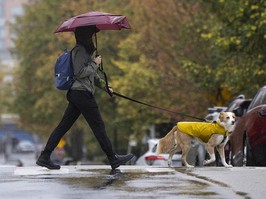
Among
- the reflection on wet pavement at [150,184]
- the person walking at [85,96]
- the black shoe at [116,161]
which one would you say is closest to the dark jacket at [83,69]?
the person walking at [85,96]

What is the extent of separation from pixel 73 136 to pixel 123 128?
20.0 m

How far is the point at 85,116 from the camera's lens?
44.0 ft

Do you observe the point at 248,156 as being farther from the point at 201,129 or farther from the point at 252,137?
the point at 201,129

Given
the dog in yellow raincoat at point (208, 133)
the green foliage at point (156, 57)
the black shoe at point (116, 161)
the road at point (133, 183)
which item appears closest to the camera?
the road at point (133, 183)

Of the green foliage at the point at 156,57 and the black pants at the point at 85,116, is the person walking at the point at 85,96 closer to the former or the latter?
the black pants at the point at 85,116

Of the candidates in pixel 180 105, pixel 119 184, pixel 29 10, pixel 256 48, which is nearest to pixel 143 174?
pixel 119 184

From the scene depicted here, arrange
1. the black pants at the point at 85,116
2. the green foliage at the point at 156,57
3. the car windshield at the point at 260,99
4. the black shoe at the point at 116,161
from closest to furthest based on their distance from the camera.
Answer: the black pants at the point at 85,116
the black shoe at the point at 116,161
the car windshield at the point at 260,99
the green foliage at the point at 156,57

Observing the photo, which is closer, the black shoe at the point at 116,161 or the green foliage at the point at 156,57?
the black shoe at the point at 116,161

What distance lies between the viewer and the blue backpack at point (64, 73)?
13172 mm

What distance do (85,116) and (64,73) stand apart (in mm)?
667

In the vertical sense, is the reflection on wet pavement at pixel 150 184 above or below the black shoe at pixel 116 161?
above

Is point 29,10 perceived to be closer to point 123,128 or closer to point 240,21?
point 123,128

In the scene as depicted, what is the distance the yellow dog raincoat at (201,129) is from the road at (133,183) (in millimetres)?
1847

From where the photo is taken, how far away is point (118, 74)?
48.8 metres
